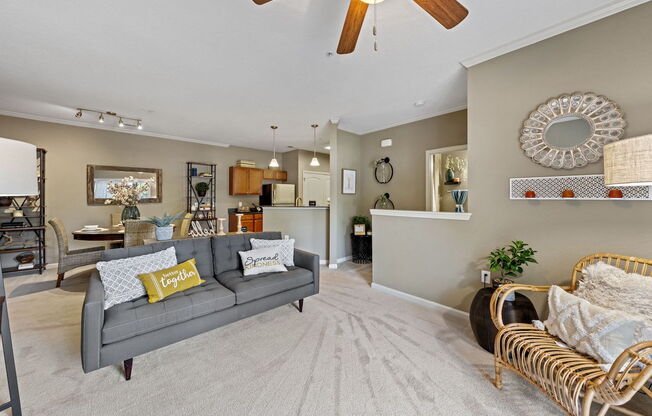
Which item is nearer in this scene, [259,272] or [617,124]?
[617,124]

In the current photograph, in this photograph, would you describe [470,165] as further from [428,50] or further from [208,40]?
[208,40]

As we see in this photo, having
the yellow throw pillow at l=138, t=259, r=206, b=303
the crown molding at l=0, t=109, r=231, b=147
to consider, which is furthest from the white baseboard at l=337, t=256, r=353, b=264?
the crown molding at l=0, t=109, r=231, b=147

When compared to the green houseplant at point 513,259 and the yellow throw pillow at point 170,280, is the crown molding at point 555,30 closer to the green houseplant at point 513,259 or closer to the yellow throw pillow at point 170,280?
the green houseplant at point 513,259

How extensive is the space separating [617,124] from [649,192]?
0.54 meters

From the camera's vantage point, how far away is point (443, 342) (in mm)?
2242

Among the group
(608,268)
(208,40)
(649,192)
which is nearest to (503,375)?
(608,268)

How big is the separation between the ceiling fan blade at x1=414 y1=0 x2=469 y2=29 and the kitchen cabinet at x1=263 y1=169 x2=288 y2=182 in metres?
6.13

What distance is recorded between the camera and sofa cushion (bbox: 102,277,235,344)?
1.72 metres

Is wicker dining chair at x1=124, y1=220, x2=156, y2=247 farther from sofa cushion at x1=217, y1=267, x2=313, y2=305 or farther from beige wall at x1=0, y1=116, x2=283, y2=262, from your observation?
beige wall at x1=0, y1=116, x2=283, y2=262

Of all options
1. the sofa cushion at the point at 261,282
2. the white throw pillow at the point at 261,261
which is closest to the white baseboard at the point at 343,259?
the sofa cushion at the point at 261,282

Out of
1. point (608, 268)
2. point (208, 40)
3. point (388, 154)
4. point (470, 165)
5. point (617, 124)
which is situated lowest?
point (608, 268)

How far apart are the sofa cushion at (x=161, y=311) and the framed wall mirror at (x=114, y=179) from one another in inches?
162

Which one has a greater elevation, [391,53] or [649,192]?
[391,53]

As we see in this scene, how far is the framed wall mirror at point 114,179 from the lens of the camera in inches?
188
